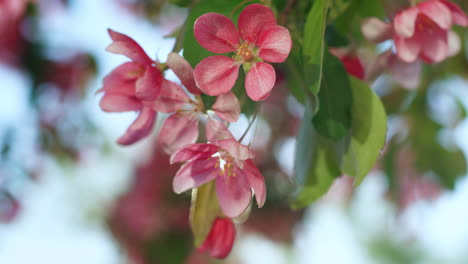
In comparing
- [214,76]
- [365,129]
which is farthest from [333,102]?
[214,76]

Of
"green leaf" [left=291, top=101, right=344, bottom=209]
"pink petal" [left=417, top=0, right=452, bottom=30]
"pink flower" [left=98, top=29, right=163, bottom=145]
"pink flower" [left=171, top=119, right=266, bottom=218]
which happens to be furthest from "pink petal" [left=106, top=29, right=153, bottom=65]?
"pink petal" [left=417, top=0, right=452, bottom=30]

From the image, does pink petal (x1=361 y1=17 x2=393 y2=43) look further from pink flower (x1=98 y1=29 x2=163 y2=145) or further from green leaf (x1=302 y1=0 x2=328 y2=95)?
pink flower (x1=98 y1=29 x2=163 y2=145)

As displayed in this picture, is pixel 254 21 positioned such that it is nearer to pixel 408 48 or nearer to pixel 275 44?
pixel 275 44

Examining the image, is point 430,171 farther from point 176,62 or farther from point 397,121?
point 176,62

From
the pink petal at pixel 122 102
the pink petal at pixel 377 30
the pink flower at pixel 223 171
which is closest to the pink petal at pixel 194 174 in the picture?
the pink flower at pixel 223 171

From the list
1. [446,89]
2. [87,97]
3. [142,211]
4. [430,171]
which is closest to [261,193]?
[430,171]

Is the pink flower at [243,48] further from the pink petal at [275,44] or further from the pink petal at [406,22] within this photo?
the pink petal at [406,22]
